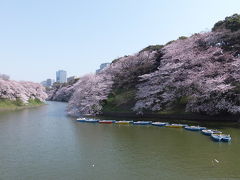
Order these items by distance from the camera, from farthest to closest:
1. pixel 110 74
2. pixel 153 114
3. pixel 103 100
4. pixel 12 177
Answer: pixel 110 74
pixel 103 100
pixel 153 114
pixel 12 177

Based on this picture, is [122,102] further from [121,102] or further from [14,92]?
[14,92]

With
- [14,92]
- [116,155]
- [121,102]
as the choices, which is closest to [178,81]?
[121,102]

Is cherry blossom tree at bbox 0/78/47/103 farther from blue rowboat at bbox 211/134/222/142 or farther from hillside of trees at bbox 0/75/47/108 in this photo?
blue rowboat at bbox 211/134/222/142

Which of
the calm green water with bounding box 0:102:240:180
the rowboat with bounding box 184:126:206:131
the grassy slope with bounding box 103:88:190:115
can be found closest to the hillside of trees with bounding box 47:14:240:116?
the grassy slope with bounding box 103:88:190:115

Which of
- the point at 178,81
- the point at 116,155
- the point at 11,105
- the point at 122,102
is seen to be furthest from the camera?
the point at 11,105

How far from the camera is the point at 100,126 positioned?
3559cm

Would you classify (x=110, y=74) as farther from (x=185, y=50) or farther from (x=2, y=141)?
(x=2, y=141)

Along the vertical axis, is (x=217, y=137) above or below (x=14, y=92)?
below

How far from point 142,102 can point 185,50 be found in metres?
11.3

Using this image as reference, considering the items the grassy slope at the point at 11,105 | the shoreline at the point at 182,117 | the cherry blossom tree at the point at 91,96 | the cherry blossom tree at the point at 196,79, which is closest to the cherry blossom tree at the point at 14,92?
the grassy slope at the point at 11,105

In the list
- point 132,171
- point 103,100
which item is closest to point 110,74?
point 103,100

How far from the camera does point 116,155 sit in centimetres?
2109

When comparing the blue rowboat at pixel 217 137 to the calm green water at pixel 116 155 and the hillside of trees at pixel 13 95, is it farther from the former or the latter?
the hillside of trees at pixel 13 95

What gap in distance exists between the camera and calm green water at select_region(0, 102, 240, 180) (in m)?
16.9
